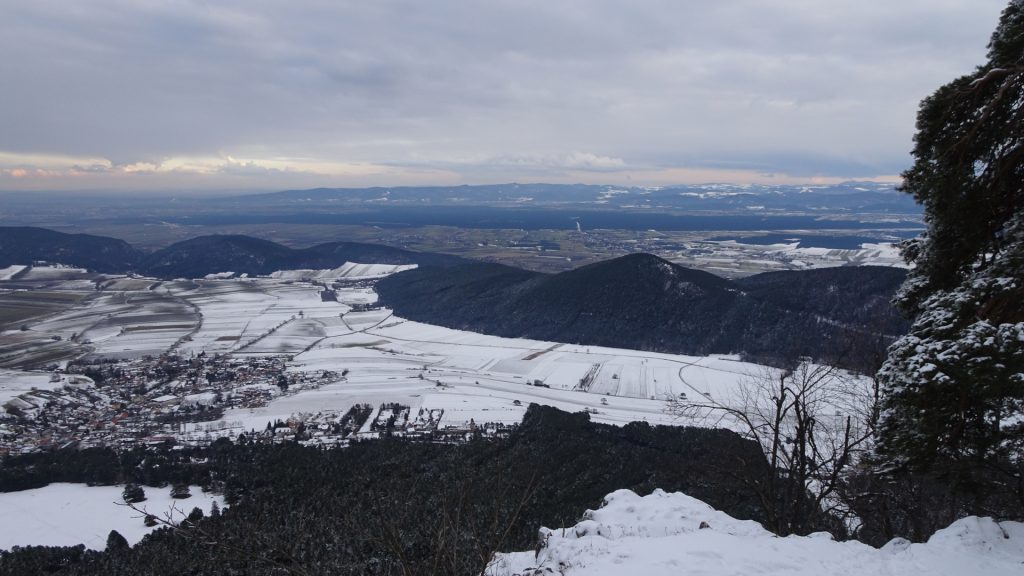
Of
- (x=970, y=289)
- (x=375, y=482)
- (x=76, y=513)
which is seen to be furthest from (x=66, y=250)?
(x=970, y=289)

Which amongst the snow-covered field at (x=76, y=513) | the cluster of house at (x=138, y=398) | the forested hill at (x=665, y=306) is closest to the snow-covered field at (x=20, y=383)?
the cluster of house at (x=138, y=398)

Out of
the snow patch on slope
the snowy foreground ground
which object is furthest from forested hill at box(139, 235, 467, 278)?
the snowy foreground ground

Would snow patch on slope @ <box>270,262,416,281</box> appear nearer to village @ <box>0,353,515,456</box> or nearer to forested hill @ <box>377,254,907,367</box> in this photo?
forested hill @ <box>377,254,907,367</box>

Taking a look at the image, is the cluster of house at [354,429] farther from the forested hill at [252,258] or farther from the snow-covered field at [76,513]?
the forested hill at [252,258]

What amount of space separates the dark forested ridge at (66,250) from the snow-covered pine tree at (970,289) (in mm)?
174472

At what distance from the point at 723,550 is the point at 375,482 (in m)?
25.9

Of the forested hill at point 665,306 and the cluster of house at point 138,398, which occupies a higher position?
the forested hill at point 665,306

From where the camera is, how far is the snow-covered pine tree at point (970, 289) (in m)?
7.14

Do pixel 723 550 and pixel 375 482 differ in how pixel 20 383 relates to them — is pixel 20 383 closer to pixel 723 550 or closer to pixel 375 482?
pixel 375 482

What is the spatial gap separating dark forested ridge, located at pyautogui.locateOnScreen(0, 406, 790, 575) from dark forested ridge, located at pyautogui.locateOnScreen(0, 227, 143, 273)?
137 m

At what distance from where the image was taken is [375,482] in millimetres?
31406

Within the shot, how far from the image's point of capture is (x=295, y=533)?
77.7ft

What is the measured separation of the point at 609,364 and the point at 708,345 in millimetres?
14106

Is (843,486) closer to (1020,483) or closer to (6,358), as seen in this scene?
(1020,483)
